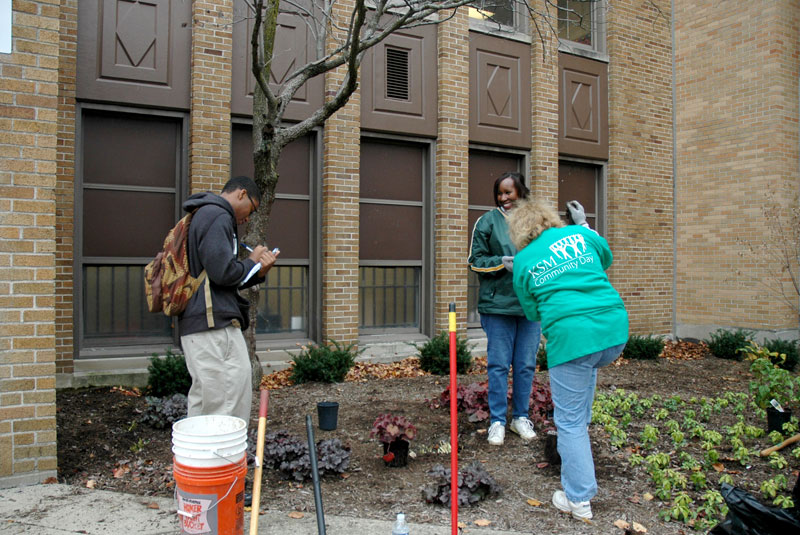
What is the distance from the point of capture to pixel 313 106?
853 centimetres

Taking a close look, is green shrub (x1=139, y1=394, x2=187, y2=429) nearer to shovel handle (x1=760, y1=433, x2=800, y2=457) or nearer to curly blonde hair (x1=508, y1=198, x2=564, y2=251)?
curly blonde hair (x1=508, y1=198, x2=564, y2=251)

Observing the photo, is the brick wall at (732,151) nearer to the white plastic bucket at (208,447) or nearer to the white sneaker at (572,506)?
the white sneaker at (572,506)

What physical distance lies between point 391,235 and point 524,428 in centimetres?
459

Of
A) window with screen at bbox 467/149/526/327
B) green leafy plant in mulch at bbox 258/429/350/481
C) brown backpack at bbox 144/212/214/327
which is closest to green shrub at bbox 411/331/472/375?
window with screen at bbox 467/149/526/327

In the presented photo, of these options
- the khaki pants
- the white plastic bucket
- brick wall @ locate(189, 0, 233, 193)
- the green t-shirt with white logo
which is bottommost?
the white plastic bucket

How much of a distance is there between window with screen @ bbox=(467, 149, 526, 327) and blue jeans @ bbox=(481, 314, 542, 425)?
187 inches

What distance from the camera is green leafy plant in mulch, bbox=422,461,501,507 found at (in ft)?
13.0

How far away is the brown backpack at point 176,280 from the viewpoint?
3.81 meters

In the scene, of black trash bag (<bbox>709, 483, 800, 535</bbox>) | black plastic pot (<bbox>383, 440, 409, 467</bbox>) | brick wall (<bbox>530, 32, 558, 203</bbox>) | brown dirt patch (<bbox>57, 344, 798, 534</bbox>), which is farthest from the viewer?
brick wall (<bbox>530, 32, 558, 203</bbox>)

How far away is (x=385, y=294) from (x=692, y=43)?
28.1 feet

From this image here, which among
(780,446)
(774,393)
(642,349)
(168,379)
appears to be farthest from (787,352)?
(168,379)

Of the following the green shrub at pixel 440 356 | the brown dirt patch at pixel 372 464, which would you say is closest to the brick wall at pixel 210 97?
the brown dirt patch at pixel 372 464

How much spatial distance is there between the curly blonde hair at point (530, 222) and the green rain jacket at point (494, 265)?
2.86ft

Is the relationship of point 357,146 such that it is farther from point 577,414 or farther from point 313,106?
point 577,414
